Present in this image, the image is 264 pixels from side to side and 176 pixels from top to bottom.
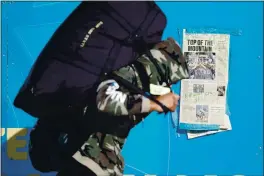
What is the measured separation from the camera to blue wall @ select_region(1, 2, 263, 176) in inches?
98.8

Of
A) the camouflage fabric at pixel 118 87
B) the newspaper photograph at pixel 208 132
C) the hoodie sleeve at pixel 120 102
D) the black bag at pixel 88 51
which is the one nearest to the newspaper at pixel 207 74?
the newspaper photograph at pixel 208 132

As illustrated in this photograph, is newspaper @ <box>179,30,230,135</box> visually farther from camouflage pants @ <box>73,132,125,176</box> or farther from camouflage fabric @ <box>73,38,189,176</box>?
camouflage pants @ <box>73,132,125,176</box>

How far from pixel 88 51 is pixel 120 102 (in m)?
0.31

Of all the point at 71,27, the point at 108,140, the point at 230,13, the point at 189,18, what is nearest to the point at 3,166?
the point at 108,140

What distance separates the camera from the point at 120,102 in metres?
2.22

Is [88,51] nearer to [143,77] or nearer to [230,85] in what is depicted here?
[143,77]

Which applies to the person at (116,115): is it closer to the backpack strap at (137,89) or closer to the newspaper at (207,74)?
the backpack strap at (137,89)

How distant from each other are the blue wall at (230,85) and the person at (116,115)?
17 centimetres

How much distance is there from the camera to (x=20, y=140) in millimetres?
2662

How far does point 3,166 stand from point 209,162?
3.56 feet

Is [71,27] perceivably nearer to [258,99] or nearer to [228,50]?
[228,50]

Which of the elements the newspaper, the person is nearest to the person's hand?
the person

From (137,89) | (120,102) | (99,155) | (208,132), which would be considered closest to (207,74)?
(208,132)

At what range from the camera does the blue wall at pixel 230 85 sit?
8.23ft
